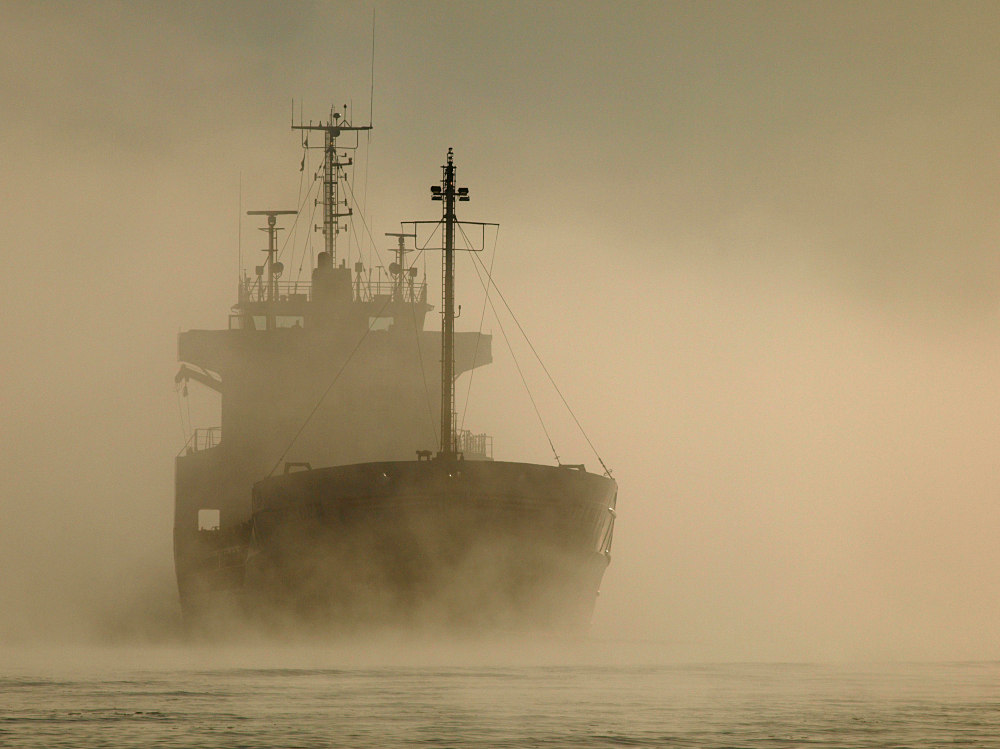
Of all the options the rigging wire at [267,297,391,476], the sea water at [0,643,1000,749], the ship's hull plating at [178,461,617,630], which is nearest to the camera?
the sea water at [0,643,1000,749]

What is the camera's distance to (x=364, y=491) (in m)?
39.2

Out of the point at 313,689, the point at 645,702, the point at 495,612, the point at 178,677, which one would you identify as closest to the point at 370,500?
the point at 495,612

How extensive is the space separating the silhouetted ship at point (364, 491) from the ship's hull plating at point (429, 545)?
39mm

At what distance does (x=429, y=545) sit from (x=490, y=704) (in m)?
13.0

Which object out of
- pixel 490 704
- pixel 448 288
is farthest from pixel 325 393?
pixel 490 704

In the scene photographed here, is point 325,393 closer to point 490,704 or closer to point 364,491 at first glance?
point 364,491

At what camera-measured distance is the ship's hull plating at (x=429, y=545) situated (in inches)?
1526

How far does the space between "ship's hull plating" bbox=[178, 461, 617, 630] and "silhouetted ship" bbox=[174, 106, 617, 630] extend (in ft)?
0.13

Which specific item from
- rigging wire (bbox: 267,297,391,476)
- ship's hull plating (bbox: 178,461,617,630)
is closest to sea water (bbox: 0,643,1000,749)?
Result: ship's hull plating (bbox: 178,461,617,630)

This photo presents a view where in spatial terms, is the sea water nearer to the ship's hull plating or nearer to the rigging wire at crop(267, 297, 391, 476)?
the ship's hull plating

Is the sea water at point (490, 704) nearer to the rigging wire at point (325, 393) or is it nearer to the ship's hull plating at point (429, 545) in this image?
the ship's hull plating at point (429, 545)

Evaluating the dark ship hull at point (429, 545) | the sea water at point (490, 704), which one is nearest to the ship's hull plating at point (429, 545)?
the dark ship hull at point (429, 545)

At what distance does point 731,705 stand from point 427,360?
25.9 meters

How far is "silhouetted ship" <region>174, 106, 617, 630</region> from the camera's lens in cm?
3891
